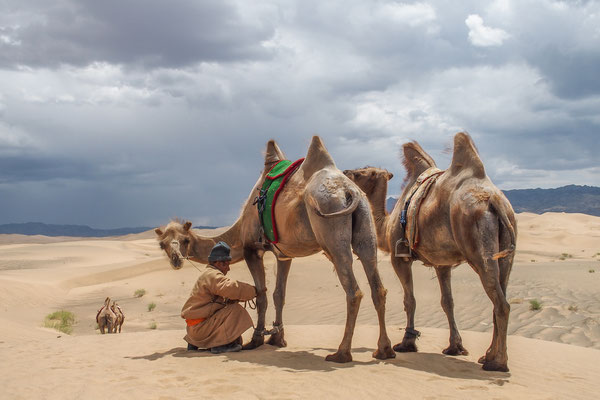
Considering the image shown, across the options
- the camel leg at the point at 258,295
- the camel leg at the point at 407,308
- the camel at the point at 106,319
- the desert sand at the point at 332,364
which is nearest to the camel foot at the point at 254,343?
the camel leg at the point at 258,295

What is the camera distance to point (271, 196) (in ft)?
25.9

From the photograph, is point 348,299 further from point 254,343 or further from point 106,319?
point 106,319

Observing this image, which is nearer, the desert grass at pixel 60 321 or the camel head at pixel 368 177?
the camel head at pixel 368 177

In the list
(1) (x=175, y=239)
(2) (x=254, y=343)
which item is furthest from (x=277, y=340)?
(1) (x=175, y=239)

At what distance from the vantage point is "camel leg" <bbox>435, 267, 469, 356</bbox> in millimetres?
7871

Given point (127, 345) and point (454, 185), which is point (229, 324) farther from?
point (454, 185)

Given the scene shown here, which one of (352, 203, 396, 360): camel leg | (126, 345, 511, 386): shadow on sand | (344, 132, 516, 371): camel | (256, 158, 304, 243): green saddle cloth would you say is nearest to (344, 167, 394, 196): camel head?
(344, 132, 516, 371): camel

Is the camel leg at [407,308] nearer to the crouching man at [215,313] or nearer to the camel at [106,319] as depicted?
the crouching man at [215,313]

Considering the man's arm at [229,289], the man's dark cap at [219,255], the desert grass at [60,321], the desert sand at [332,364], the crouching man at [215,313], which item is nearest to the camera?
the desert sand at [332,364]

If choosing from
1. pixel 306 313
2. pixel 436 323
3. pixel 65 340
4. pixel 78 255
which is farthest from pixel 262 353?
pixel 78 255

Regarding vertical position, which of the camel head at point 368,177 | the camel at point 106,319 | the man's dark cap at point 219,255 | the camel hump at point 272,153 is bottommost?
the camel at point 106,319

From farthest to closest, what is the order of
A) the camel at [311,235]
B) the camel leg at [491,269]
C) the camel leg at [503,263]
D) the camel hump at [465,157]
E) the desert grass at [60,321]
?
1. the desert grass at [60,321]
2. the camel hump at [465,157]
3. the camel at [311,235]
4. the camel leg at [503,263]
5. the camel leg at [491,269]

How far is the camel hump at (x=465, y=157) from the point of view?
6941 millimetres

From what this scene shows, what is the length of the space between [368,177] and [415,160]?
0.86m
